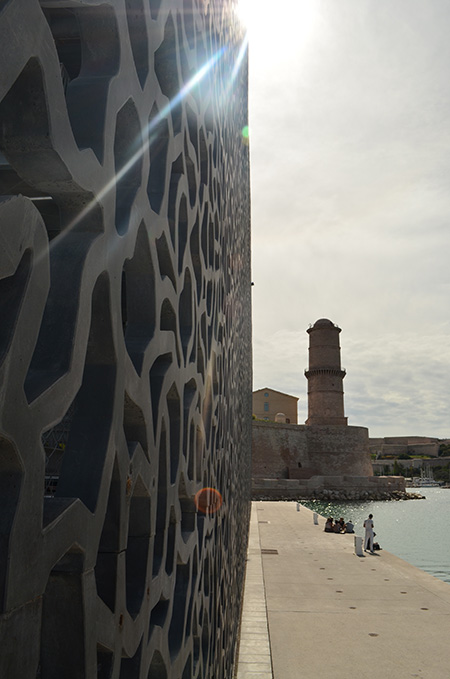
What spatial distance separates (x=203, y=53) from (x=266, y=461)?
121 ft

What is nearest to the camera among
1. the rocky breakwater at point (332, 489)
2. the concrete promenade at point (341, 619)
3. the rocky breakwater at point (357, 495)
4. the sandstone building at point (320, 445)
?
the concrete promenade at point (341, 619)

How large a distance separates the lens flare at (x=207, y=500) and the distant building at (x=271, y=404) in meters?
54.5

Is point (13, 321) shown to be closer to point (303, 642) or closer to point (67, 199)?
point (67, 199)

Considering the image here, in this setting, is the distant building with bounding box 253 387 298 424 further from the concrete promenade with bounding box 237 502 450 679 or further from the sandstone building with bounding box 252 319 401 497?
the concrete promenade with bounding box 237 502 450 679

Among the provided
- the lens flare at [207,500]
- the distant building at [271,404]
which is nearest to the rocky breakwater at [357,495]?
the distant building at [271,404]

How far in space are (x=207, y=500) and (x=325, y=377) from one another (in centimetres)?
4274

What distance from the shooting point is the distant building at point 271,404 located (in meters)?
57.3

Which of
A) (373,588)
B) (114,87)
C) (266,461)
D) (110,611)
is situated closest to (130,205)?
(114,87)

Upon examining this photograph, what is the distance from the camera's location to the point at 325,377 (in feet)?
145

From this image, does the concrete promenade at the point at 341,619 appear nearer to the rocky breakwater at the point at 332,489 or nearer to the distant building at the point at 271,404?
the rocky breakwater at the point at 332,489

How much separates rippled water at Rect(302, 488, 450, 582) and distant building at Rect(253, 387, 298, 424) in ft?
66.1

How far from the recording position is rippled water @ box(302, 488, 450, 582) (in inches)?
594

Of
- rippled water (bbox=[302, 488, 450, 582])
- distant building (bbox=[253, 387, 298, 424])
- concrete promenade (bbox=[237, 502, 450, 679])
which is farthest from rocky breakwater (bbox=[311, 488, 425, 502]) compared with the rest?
concrete promenade (bbox=[237, 502, 450, 679])

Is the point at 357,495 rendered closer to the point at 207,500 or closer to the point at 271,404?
the point at 271,404
